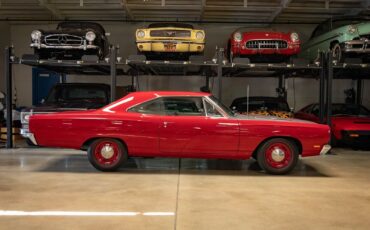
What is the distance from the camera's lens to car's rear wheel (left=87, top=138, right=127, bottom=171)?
6.82 metres

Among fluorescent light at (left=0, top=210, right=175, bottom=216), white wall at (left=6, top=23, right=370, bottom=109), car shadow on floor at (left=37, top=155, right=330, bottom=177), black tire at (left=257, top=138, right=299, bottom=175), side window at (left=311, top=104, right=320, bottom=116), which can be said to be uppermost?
white wall at (left=6, top=23, right=370, bottom=109)

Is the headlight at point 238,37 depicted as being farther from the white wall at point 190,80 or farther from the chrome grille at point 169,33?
the white wall at point 190,80

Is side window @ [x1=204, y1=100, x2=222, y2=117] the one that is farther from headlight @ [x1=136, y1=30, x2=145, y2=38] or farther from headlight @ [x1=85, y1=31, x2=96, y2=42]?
headlight @ [x1=85, y1=31, x2=96, y2=42]

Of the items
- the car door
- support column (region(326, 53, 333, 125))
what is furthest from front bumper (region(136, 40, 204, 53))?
support column (region(326, 53, 333, 125))

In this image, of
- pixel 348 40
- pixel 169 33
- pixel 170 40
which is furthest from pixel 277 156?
pixel 348 40

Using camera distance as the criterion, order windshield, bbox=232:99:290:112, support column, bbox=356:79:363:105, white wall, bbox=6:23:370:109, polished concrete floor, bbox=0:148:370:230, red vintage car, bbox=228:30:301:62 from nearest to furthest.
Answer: polished concrete floor, bbox=0:148:370:230
red vintage car, bbox=228:30:301:62
windshield, bbox=232:99:290:112
support column, bbox=356:79:363:105
white wall, bbox=6:23:370:109

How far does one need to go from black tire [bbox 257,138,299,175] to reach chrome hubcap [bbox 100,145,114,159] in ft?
8.48

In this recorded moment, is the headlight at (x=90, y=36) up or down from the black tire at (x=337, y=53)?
up

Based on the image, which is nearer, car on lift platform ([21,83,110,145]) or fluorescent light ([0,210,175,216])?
fluorescent light ([0,210,175,216])

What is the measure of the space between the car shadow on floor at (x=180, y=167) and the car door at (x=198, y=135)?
1.57ft

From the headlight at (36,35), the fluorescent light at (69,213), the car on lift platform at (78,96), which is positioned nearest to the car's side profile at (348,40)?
the car on lift platform at (78,96)

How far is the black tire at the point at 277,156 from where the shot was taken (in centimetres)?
677

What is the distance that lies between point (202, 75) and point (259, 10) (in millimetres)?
2935

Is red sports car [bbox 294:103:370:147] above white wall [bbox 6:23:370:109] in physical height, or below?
below
